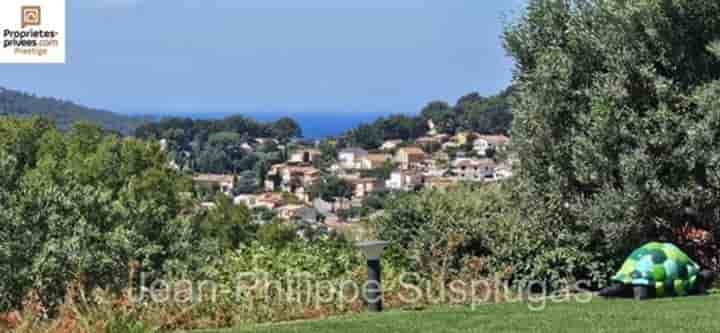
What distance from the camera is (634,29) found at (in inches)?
455

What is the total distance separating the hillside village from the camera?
6638cm

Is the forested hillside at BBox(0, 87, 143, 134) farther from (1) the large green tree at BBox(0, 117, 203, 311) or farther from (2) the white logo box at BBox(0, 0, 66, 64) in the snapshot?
(1) the large green tree at BBox(0, 117, 203, 311)

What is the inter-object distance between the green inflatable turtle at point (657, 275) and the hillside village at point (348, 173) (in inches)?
1760

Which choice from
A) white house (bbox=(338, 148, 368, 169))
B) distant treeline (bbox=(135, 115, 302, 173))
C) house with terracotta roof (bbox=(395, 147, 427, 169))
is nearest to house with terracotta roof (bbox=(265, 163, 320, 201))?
white house (bbox=(338, 148, 368, 169))

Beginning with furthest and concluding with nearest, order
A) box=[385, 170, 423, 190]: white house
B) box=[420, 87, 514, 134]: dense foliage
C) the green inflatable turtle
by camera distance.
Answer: box=[420, 87, 514, 134]: dense foliage < box=[385, 170, 423, 190]: white house < the green inflatable turtle

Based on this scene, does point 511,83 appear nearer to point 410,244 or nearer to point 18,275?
point 410,244

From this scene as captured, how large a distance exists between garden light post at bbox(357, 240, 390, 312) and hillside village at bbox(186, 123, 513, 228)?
1812 inches

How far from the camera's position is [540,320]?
8.50 meters

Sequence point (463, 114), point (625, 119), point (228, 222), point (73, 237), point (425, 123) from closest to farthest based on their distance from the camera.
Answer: point (73, 237) < point (625, 119) < point (228, 222) < point (463, 114) < point (425, 123)

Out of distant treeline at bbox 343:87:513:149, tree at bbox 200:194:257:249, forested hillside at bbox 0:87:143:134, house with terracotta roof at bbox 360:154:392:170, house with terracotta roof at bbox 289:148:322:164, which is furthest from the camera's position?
house with terracotta roof at bbox 289:148:322:164

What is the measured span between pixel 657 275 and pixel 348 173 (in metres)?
76.3

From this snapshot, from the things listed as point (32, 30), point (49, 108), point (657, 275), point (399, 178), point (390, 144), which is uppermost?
point (49, 108)

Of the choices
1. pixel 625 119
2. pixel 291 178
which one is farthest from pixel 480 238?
pixel 291 178

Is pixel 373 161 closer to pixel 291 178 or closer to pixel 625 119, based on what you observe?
pixel 291 178
